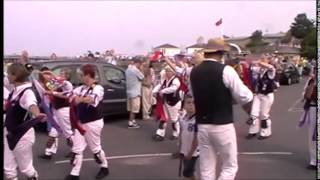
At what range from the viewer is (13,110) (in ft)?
19.4

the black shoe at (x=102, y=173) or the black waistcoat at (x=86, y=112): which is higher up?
the black waistcoat at (x=86, y=112)

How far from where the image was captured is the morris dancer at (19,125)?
5.88m

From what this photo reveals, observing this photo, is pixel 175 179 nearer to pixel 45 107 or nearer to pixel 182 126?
pixel 182 126

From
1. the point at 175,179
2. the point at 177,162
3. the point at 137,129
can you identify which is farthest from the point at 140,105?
the point at 175,179

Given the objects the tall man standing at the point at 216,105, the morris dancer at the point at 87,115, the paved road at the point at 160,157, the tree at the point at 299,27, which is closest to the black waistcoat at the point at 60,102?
the paved road at the point at 160,157

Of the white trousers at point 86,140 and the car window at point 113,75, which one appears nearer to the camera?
the white trousers at point 86,140

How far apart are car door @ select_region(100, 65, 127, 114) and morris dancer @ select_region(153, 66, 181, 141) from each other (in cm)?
257

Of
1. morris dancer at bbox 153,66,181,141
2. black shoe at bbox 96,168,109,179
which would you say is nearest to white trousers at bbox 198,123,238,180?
black shoe at bbox 96,168,109,179

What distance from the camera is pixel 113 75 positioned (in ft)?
42.8

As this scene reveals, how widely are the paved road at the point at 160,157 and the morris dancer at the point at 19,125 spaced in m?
1.35

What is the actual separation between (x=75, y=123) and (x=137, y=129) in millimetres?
5136

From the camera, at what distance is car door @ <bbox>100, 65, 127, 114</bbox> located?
41.4 feet

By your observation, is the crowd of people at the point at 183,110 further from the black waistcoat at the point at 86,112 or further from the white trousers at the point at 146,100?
the white trousers at the point at 146,100

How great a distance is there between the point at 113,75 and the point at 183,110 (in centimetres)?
558
